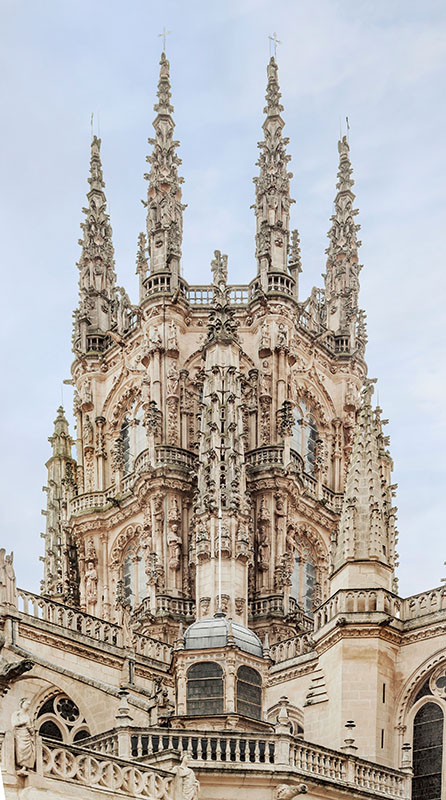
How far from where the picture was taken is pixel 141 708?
38438 mm

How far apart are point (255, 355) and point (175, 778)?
33.2 m

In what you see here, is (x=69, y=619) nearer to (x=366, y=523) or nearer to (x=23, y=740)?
(x=366, y=523)

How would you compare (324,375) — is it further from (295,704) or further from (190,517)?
(295,704)

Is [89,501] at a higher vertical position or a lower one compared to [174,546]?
higher

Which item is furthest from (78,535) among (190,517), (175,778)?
(175,778)

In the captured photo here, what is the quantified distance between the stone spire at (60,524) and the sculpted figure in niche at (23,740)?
3487 centimetres

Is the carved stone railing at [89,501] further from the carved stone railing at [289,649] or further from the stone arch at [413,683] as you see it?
the stone arch at [413,683]

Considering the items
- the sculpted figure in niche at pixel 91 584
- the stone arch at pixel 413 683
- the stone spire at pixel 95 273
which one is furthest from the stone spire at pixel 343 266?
the stone arch at pixel 413 683

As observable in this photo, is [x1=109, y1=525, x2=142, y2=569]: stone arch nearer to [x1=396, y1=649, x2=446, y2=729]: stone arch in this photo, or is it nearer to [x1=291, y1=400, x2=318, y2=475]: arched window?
[x1=291, y1=400, x2=318, y2=475]: arched window

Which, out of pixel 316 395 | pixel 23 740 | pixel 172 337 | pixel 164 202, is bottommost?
pixel 23 740

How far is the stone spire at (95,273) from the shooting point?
202ft

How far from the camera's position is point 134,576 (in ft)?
180

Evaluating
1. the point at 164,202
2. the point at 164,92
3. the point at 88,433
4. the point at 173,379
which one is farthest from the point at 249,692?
the point at 164,92

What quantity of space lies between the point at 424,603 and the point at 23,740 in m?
20.3
